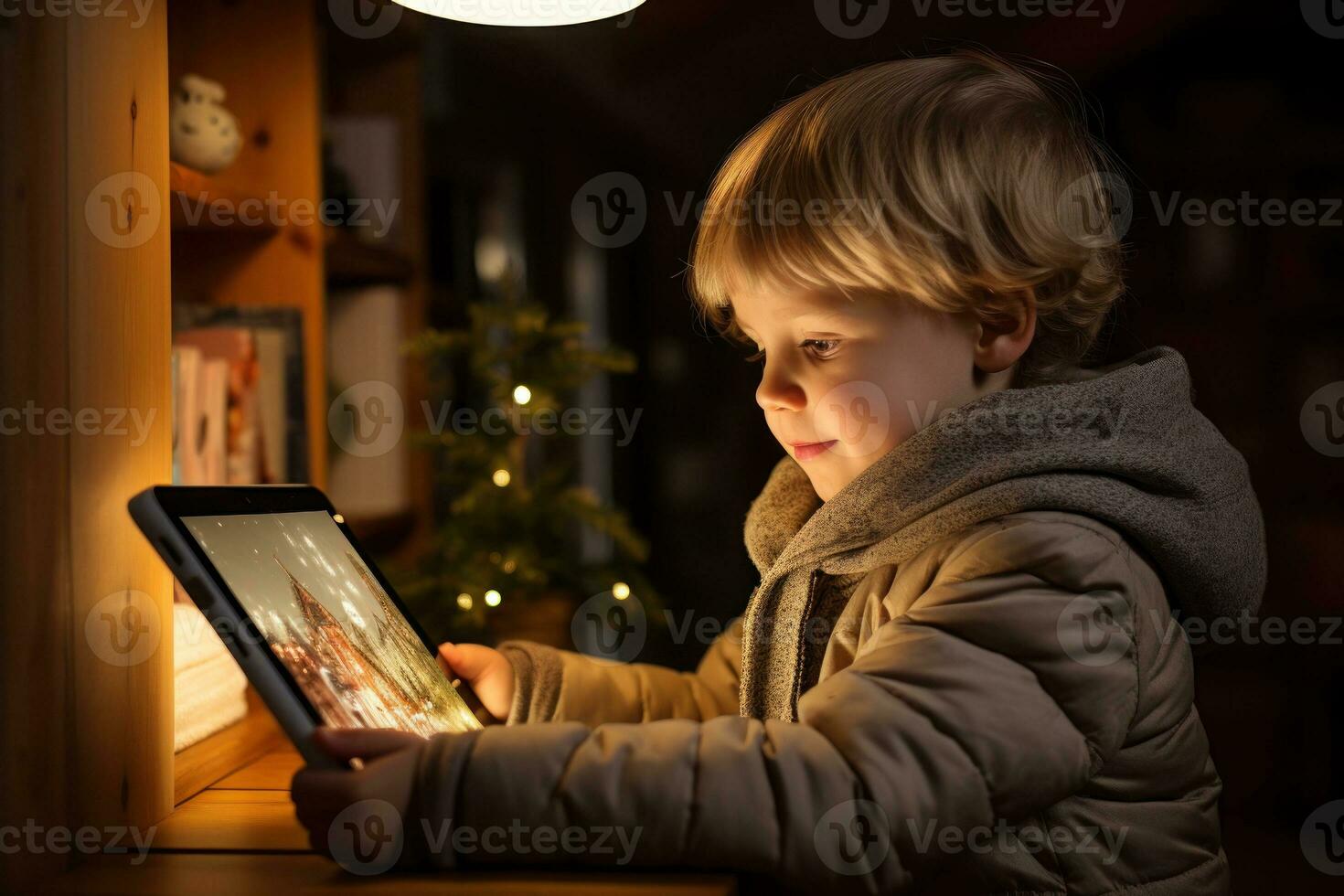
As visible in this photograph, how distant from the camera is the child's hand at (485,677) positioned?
3.29 feet

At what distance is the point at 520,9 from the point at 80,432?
1.86 feet

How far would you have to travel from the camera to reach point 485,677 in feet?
3.31

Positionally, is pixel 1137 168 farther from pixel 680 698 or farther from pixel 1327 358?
pixel 680 698

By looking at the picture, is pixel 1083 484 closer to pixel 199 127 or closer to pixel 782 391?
pixel 782 391

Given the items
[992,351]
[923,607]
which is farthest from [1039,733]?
[992,351]

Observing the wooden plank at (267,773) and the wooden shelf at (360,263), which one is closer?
the wooden plank at (267,773)

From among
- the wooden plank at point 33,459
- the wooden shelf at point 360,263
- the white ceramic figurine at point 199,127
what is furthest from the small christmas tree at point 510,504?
the wooden plank at point 33,459

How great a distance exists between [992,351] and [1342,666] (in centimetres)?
115

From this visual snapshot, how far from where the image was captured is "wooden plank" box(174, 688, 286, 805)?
920 mm

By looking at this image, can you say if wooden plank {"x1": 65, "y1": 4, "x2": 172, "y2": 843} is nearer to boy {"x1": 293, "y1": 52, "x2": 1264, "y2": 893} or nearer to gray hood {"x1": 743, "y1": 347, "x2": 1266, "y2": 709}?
boy {"x1": 293, "y1": 52, "x2": 1264, "y2": 893}

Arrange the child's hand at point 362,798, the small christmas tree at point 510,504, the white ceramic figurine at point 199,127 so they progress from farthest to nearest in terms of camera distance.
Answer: the small christmas tree at point 510,504
the white ceramic figurine at point 199,127
the child's hand at point 362,798

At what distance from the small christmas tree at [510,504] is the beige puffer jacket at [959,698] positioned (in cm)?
110

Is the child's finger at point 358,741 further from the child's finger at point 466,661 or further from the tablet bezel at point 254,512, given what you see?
the child's finger at point 466,661

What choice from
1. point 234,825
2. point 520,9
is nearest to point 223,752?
point 234,825
